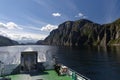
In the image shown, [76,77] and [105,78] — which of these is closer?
[76,77]

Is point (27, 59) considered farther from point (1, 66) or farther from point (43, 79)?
point (43, 79)

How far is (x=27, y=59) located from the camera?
33.0 m

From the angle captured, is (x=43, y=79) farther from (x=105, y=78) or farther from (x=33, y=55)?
(x=105, y=78)

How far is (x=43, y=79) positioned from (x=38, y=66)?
6957 millimetres

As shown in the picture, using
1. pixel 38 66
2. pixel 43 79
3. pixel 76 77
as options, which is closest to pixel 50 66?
pixel 38 66

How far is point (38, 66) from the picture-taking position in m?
34.0

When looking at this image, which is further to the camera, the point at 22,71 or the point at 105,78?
the point at 105,78

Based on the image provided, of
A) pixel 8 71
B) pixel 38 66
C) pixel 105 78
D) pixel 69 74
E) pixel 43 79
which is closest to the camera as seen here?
pixel 43 79

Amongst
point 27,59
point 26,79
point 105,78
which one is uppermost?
point 27,59

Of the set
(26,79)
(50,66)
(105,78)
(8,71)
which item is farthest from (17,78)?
(105,78)

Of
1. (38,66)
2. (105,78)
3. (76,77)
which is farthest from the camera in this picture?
(105,78)

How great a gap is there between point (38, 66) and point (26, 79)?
6.41 m

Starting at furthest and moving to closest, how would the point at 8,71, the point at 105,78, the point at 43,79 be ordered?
the point at 105,78
the point at 8,71
the point at 43,79

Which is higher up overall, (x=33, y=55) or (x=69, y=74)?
(x=33, y=55)
